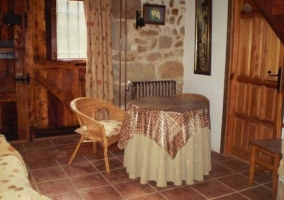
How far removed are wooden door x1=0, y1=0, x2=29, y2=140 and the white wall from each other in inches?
94.1

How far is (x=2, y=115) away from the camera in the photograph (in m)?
4.46

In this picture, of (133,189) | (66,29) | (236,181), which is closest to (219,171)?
(236,181)

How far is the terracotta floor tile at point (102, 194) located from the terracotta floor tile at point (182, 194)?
0.46 m

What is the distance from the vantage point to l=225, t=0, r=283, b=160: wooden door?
3.69 meters

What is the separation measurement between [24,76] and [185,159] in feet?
8.26

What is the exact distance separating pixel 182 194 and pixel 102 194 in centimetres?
77

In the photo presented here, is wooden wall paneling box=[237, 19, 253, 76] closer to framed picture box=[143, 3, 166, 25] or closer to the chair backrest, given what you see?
framed picture box=[143, 3, 166, 25]

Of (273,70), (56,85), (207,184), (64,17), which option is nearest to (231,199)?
(207,184)

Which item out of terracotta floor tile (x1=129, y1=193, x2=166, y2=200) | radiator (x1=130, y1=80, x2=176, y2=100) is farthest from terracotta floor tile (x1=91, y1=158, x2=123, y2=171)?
radiator (x1=130, y1=80, x2=176, y2=100)

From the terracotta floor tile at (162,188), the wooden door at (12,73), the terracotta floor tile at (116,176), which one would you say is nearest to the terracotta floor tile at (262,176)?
the terracotta floor tile at (162,188)

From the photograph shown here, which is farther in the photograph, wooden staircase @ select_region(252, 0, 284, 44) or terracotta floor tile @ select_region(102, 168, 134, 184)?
terracotta floor tile @ select_region(102, 168, 134, 184)

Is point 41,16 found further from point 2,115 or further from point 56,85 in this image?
point 2,115

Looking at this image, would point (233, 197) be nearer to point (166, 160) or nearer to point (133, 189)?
point (166, 160)

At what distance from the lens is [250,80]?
13.0ft
